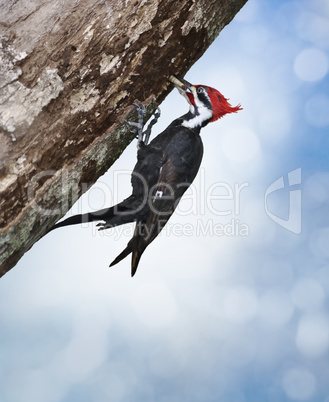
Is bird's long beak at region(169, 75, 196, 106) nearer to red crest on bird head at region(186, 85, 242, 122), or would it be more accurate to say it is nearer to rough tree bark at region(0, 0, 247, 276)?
red crest on bird head at region(186, 85, 242, 122)

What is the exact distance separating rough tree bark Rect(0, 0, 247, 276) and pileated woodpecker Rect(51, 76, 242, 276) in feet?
0.89

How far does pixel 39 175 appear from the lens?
290 centimetres

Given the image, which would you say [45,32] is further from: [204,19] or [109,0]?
[204,19]

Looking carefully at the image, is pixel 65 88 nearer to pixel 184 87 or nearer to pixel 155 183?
pixel 155 183

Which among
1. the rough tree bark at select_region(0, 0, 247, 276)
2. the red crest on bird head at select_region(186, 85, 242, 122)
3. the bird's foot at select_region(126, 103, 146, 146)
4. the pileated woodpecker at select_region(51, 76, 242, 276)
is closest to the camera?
the rough tree bark at select_region(0, 0, 247, 276)

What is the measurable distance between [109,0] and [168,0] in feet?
1.29

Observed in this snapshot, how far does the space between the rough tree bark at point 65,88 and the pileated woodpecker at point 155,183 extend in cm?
27

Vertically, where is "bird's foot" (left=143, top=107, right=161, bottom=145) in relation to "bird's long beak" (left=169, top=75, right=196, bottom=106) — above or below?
below

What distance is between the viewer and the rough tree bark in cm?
281

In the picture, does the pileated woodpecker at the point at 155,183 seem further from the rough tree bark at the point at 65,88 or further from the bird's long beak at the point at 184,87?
the rough tree bark at the point at 65,88

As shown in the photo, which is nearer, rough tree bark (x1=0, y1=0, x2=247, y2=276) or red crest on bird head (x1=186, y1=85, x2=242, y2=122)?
rough tree bark (x1=0, y1=0, x2=247, y2=276)

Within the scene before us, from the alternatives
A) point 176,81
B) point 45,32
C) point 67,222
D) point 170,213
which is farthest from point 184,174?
point 45,32

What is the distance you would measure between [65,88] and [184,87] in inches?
44.9

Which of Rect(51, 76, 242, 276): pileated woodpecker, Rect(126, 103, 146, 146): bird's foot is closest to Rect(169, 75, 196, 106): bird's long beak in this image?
Rect(51, 76, 242, 276): pileated woodpecker
